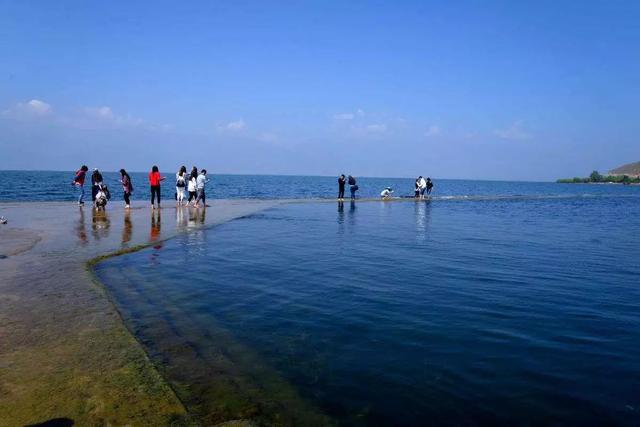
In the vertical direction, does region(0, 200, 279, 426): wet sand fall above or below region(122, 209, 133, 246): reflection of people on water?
below

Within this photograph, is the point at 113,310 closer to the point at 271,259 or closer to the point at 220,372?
the point at 220,372

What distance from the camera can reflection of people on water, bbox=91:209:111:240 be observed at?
15134mm

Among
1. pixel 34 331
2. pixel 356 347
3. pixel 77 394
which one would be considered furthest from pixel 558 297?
pixel 34 331

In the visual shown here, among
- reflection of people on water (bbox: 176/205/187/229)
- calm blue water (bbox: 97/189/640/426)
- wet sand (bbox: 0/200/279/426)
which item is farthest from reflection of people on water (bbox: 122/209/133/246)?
wet sand (bbox: 0/200/279/426)

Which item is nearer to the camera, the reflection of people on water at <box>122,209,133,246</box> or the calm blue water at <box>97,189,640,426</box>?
the calm blue water at <box>97,189,640,426</box>

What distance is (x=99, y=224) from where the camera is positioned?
59.1 feet

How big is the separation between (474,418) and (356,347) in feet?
6.38

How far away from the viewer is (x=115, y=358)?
16.8 feet

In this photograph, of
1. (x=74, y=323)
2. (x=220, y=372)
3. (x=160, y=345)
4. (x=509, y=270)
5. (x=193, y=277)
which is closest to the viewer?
(x=220, y=372)

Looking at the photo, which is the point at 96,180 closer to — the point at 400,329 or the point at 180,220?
the point at 180,220

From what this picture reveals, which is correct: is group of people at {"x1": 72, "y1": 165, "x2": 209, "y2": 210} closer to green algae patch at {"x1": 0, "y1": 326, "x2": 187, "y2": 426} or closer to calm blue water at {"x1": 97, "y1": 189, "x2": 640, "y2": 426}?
calm blue water at {"x1": 97, "y1": 189, "x2": 640, "y2": 426}

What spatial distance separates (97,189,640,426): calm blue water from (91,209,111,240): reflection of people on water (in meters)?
3.16

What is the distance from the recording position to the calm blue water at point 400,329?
460 centimetres

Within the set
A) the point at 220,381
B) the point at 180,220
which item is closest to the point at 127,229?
the point at 180,220
